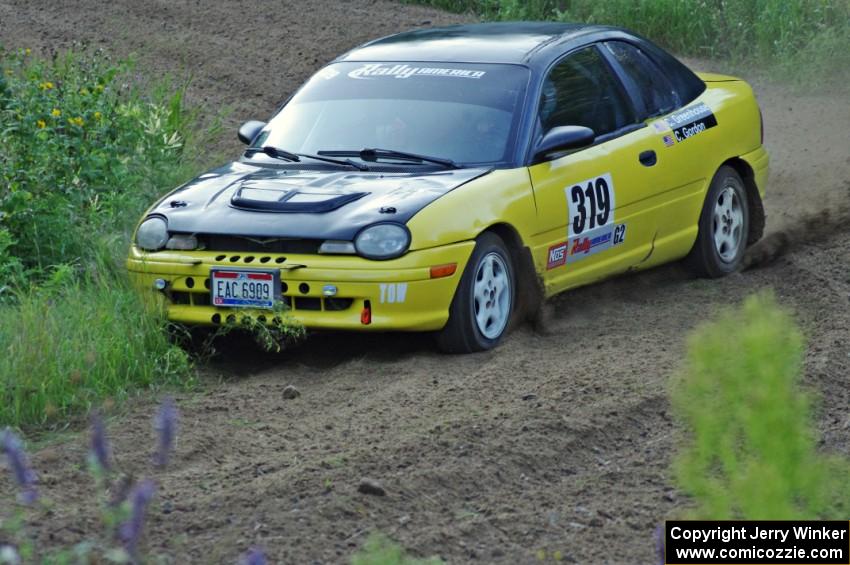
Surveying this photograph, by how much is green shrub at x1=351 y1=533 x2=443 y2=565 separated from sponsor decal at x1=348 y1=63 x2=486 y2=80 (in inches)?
158

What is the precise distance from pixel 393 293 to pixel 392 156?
1.10 meters

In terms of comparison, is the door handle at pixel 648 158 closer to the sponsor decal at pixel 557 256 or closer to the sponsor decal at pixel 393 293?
the sponsor decal at pixel 557 256

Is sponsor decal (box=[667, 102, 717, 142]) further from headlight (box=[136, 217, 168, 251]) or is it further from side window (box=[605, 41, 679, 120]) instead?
headlight (box=[136, 217, 168, 251])

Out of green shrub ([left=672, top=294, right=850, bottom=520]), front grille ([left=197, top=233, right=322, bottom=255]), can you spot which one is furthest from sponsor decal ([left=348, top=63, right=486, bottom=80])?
green shrub ([left=672, top=294, right=850, bottom=520])

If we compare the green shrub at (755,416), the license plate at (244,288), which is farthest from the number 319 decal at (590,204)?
the green shrub at (755,416)

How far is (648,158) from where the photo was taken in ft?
29.0

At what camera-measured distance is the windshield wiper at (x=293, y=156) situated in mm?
8102

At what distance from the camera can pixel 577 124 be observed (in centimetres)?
859

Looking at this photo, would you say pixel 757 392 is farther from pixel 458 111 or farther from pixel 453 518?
pixel 458 111

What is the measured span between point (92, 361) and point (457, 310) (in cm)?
174

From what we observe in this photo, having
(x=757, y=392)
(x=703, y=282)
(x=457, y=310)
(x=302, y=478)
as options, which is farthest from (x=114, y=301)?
(x=757, y=392)

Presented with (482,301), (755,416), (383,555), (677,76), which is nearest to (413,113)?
(482,301)

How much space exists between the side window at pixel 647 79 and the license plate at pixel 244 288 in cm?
277

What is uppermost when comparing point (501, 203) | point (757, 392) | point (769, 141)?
point (757, 392)
